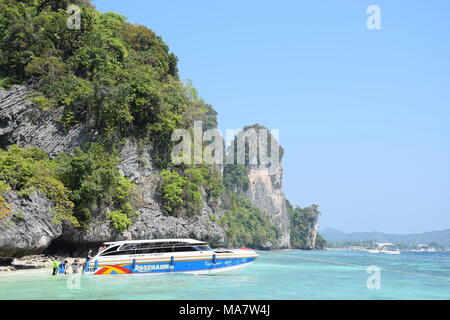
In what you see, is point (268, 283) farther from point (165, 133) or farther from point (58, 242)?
point (165, 133)

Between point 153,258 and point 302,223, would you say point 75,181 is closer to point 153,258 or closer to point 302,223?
point 153,258

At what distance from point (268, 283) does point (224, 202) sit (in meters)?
43.9

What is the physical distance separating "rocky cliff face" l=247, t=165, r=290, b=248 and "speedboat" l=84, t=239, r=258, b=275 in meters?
77.6

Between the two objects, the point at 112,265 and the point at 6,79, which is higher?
the point at 6,79

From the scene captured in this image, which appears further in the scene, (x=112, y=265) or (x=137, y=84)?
(x=137, y=84)

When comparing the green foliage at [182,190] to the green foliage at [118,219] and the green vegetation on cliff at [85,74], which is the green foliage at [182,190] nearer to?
the green vegetation on cliff at [85,74]

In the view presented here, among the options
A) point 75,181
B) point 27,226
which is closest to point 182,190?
point 75,181

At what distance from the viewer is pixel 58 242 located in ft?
85.0

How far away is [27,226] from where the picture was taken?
68.9ft

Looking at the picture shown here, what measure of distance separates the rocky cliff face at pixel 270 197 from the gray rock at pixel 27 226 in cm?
7738

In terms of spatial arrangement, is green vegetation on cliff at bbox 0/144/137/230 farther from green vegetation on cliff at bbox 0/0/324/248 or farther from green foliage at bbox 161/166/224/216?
green foliage at bbox 161/166/224/216

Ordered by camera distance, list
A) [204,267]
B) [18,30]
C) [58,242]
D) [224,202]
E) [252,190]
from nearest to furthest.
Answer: [204,267], [58,242], [18,30], [224,202], [252,190]

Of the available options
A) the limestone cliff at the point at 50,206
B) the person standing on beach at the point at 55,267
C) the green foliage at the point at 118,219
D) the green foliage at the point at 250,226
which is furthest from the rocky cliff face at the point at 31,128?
the green foliage at the point at 250,226
